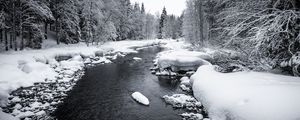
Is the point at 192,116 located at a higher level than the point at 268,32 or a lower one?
lower

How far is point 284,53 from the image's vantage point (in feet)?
24.1

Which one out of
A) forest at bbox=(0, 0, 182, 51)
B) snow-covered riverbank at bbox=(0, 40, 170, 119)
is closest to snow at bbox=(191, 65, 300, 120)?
snow-covered riverbank at bbox=(0, 40, 170, 119)

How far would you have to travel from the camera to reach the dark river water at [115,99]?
27.9ft

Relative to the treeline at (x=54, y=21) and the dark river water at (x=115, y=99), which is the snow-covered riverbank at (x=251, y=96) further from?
the treeline at (x=54, y=21)

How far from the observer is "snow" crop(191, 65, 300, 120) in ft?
17.0

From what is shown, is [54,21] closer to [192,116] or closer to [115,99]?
[115,99]

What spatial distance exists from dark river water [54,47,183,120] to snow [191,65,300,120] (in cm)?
220

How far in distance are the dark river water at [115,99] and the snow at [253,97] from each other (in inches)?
86.5

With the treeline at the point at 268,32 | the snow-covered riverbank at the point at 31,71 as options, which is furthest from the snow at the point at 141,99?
the treeline at the point at 268,32

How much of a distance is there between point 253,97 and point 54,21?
94.5 feet

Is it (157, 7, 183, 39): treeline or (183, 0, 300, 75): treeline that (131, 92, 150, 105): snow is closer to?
(183, 0, 300, 75): treeline

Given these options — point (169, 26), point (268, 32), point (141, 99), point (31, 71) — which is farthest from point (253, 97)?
point (169, 26)

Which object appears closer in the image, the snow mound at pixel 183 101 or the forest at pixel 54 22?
the snow mound at pixel 183 101

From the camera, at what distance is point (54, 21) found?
88.1 ft
